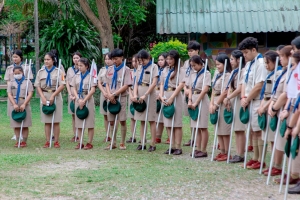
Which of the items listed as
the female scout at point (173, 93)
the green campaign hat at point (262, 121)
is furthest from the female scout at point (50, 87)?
the green campaign hat at point (262, 121)

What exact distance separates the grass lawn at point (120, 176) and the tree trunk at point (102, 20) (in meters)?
7.99

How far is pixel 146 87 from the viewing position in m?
9.37

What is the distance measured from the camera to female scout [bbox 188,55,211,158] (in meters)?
8.67

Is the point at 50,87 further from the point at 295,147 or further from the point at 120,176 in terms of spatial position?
the point at 295,147

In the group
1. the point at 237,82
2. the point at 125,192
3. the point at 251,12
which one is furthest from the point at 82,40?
the point at 125,192

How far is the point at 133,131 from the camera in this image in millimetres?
10570

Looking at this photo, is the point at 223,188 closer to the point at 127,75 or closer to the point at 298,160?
the point at 298,160

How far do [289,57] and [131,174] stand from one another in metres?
2.48

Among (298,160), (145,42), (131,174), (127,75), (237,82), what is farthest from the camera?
(145,42)

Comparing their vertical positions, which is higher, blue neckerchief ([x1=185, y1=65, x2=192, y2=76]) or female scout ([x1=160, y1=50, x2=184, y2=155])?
blue neckerchief ([x1=185, y1=65, x2=192, y2=76])

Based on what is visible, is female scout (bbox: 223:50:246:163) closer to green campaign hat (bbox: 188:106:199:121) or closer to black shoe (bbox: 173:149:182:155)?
green campaign hat (bbox: 188:106:199:121)

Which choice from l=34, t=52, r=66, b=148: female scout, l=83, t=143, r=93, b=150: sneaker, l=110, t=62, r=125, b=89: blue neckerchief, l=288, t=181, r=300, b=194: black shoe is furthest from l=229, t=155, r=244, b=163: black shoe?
l=34, t=52, r=66, b=148: female scout

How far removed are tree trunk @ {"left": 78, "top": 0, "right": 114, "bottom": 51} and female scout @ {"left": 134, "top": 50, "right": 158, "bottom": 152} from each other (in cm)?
799

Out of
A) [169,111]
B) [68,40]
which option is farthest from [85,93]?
[68,40]
